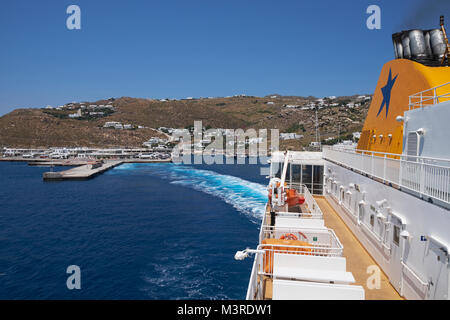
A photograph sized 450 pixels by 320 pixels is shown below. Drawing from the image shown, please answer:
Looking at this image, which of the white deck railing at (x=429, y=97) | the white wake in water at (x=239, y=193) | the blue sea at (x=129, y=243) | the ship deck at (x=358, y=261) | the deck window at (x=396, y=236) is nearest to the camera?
the ship deck at (x=358, y=261)

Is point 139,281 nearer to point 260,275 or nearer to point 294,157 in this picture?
point 260,275

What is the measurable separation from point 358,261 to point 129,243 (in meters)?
14.5

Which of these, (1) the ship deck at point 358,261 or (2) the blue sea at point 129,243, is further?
(2) the blue sea at point 129,243

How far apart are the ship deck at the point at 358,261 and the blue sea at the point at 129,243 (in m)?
4.97

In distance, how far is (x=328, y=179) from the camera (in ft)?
63.4

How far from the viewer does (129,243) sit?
756 inches

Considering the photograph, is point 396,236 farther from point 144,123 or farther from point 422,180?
point 144,123

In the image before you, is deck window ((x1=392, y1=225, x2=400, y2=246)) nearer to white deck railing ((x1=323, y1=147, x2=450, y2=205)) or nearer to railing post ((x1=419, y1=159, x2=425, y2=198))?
white deck railing ((x1=323, y1=147, x2=450, y2=205))

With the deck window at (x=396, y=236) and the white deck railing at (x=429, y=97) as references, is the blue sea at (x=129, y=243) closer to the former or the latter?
the deck window at (x=396, y=236)

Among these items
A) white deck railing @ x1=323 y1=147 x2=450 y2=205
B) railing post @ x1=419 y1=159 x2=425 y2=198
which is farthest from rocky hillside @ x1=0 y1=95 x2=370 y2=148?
railing post @ x1=419 y1=159 x2=425 y2=198

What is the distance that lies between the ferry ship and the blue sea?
5.53 meters

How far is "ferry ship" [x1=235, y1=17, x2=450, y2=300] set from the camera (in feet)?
19.2

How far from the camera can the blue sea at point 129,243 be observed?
13531 millimetres

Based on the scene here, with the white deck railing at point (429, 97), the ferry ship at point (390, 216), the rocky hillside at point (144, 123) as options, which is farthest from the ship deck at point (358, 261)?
the rocky hillside at point (144, 123)
